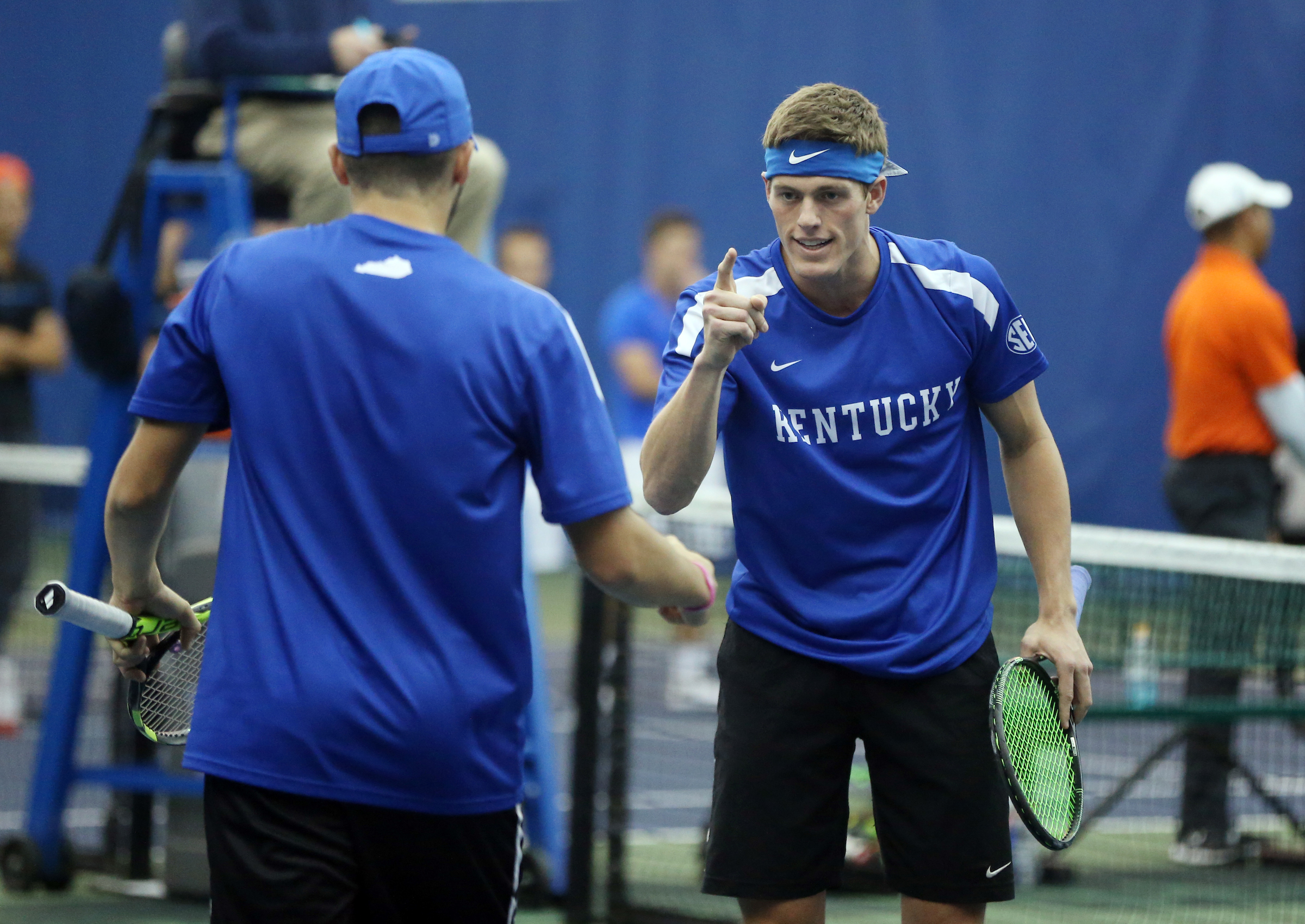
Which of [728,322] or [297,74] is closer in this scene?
[728,322]

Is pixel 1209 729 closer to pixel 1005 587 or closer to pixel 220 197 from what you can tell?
pixel 1005 587

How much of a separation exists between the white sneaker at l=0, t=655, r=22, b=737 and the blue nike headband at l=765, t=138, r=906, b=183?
583cm

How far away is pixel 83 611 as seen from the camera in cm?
293

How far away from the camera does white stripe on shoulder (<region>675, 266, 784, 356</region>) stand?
11.1 feet

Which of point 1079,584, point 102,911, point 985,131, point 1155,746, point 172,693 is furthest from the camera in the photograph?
point 985,131

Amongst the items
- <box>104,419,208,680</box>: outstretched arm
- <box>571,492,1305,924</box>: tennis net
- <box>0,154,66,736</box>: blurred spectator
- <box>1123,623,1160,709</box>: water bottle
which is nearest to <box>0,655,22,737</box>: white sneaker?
<box>0,154,66,736</box>: blurred spectator

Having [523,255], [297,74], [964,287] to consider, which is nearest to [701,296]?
[964,287]

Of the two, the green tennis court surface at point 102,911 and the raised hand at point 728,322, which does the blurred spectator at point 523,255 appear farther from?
the raised hand at point 728,322

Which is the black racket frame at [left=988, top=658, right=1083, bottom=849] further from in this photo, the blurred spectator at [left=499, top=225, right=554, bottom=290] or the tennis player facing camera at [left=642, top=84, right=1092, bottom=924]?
the blurred spectator at [left=499, top=225, right=554, bottom=290]

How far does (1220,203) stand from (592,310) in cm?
850

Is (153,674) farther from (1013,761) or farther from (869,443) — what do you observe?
(1013,761)

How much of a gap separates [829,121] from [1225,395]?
396 cm

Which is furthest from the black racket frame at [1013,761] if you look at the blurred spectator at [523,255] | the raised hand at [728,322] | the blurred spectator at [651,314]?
the blurred spectator at [523,255]

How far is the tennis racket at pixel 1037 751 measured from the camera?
3.16 metres
